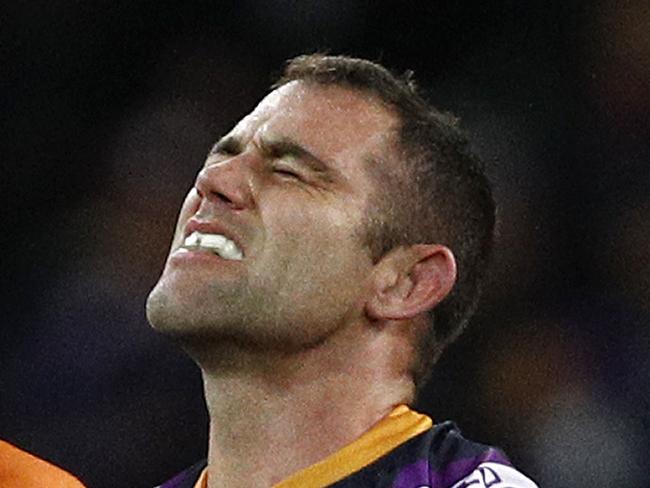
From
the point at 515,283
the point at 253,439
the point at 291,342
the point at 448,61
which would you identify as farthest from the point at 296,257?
the point at 448,61

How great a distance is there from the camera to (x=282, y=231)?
6.46ft

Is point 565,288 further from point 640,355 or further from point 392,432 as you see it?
point 392,432

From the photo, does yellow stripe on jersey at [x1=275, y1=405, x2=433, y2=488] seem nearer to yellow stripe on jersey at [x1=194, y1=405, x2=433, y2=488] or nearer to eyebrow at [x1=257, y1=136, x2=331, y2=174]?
yellow stripe on jersey at [x1=194, y1=405, x2=433, y2=488]

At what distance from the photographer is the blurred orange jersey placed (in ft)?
5.83

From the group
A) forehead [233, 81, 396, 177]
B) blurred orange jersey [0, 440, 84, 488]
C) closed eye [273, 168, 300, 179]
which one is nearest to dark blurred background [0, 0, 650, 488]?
forehead [233, 81, 396, 177]

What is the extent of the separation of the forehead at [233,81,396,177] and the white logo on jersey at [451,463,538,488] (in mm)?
471

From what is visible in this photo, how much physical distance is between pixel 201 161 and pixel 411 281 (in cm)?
163

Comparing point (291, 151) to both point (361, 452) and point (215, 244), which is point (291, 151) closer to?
point (215, 244)

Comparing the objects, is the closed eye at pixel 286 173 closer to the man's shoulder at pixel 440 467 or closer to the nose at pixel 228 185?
the nose at pixel 228 185

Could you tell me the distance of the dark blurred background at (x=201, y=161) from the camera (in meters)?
3.32

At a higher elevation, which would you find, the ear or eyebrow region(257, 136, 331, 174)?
eyebrow region(257, 136, 331, 174)

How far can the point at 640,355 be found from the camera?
327 cm

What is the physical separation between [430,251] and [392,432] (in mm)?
271

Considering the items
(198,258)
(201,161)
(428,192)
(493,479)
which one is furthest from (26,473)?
(201,161)
